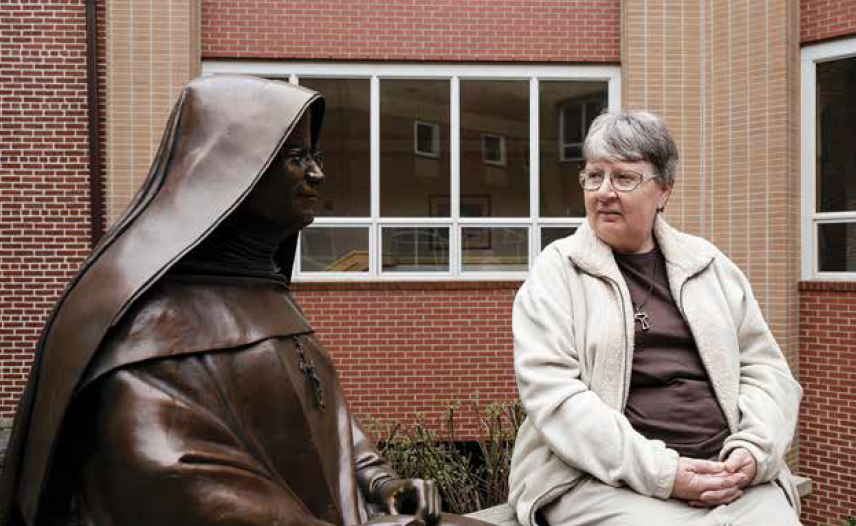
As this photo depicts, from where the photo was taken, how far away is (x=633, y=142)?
2736 millimetres

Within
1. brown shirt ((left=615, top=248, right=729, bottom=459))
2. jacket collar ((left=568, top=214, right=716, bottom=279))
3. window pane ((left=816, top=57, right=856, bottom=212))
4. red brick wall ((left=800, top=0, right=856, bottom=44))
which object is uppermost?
red brick wall ((left=800, top=0, right=856, bottom=44))

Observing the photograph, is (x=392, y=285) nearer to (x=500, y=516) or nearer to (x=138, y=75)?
(x=138, y=75)

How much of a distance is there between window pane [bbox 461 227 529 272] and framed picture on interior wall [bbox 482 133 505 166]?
80cm

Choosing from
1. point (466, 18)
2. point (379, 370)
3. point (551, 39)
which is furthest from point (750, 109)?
point (379, 370)

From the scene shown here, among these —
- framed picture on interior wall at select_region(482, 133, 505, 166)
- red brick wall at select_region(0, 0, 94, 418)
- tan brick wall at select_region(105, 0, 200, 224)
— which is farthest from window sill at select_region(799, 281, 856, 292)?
red brick wall at select_region(0, 0, 94, 418)

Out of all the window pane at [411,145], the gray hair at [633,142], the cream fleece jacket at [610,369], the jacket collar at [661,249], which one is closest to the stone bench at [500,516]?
the cream fleece jacket at [610,369]

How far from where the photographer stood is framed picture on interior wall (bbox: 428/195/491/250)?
9.38 meters

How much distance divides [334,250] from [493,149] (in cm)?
217

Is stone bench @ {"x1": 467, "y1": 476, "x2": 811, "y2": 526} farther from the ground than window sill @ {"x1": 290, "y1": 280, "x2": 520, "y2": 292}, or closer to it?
closer to it

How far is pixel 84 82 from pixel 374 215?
11.2 ft

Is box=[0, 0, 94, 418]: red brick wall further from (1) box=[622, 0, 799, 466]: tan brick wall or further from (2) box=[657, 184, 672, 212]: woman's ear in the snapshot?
(2) box=[657, 184, 672, 212]: woman's ear

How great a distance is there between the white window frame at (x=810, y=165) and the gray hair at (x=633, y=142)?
6507 mm

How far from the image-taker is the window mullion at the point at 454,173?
932 centimetres

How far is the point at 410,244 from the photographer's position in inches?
368
